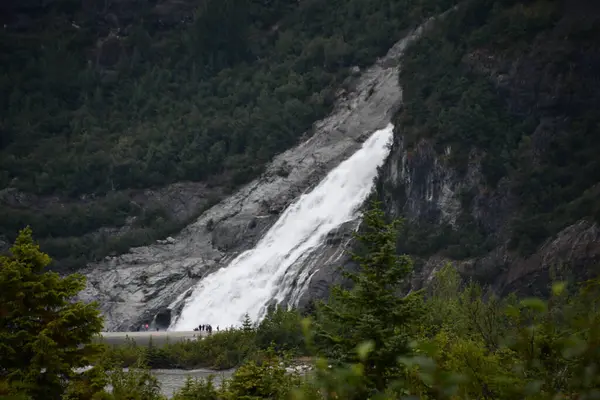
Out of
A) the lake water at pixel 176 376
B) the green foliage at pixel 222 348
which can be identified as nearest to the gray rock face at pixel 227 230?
the green foliage at pixel 222 348

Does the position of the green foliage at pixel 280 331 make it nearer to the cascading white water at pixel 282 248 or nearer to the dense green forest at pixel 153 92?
the cascading white water at pixel 282 248

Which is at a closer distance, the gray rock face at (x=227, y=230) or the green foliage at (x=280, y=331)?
the green foliage at (x=280, y=331)

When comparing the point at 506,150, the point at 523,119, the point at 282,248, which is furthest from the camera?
the point at 282,248

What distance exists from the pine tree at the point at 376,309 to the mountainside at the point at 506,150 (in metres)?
40.9

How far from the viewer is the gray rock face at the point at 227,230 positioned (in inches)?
2950

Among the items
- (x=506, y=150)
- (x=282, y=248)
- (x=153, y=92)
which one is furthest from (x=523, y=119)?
(x=153, y=92)

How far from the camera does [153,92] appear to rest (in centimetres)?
11900

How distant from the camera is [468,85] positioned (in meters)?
68.4

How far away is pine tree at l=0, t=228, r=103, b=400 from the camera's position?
50.9ft

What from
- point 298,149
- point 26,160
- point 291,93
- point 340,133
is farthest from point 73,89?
point 340,133

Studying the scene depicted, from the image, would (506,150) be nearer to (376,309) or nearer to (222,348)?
(222,348)

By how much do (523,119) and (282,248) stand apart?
2104 centimetres

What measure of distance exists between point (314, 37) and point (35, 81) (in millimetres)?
38631

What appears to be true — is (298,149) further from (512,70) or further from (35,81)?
(35,81)
